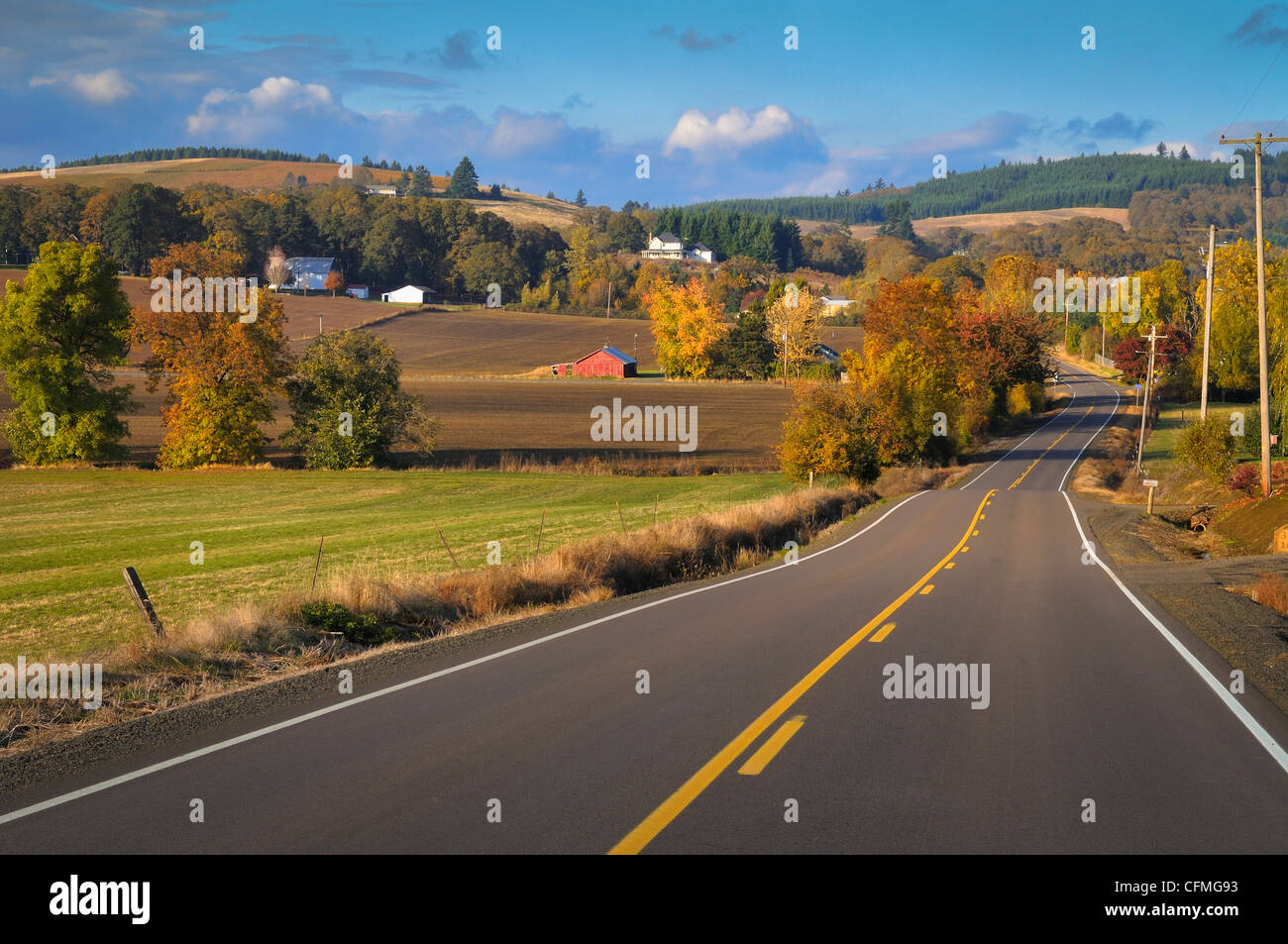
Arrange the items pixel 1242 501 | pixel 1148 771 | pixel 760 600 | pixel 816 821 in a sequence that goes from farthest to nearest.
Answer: pixel 1242 501, pixel 760 600, pixel 1148 771, pixel 816 821

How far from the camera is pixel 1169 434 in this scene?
6956 cm

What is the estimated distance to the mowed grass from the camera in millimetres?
19234

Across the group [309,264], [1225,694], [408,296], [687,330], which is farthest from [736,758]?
[309,264]

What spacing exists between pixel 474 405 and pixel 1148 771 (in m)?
77.7

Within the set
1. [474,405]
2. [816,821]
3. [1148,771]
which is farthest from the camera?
[474,405]

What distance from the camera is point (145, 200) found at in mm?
126375

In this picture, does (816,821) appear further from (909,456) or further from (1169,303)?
(1169,303)

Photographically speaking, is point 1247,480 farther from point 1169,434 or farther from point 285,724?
point 1169,434

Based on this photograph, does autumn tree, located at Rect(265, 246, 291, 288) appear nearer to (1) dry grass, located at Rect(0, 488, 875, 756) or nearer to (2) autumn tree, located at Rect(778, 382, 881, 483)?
(2) autumn tree, located at Rect(778, 382, 881, 483)

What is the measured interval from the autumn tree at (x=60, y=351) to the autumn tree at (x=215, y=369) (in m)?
2.15

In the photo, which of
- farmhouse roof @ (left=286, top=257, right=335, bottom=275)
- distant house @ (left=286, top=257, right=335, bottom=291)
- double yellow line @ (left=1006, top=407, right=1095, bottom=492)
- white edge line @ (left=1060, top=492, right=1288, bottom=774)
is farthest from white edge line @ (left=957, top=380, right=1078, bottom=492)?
farmhouse roof @ (left=286, top=257, right=335, bottom=275)

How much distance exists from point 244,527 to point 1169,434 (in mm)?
61749

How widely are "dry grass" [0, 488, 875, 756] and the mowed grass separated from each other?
1.62m
